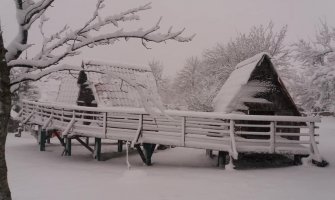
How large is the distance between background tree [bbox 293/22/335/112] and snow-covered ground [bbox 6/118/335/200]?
224cm

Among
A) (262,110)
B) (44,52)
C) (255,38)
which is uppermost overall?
(255,38)

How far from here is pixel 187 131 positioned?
13.0m

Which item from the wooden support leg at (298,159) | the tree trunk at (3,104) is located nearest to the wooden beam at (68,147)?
the wooden support leg at (298,159)

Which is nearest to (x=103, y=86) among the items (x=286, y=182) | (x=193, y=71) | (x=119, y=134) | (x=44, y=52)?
(x=119, y=134)

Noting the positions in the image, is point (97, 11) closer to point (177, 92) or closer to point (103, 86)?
point (103, 86)

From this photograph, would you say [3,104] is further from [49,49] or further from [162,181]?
[162,181]

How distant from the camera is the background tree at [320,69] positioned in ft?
42.3

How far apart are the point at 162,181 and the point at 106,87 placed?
362 inches

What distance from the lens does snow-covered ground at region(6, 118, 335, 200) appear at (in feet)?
29.6

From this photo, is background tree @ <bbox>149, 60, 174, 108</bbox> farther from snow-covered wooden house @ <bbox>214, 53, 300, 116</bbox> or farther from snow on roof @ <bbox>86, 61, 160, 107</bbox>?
snow-covered wooden house @ <bbox>214, 53, 300, 116</bbox>

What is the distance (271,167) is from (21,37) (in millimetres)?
9587

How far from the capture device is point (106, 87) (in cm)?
1883

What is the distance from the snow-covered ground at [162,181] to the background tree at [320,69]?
2243mm

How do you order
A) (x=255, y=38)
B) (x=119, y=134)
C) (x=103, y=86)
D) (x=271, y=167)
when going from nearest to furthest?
(x=271, y=167), (x=119, y=134), (x=103, y=86), (x=255, y=38)
